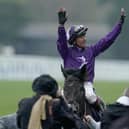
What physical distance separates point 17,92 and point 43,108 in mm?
21122

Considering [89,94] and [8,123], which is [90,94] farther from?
[8,123]

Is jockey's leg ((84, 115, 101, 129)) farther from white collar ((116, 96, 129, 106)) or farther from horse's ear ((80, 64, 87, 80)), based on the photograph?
white collar ((116, 96, 129, 106))

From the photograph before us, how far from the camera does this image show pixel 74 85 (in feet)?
30.6

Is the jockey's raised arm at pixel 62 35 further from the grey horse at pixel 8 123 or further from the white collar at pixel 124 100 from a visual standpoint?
the white collar at pixel 124 100

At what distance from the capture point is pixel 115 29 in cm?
1022

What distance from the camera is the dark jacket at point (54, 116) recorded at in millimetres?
7777

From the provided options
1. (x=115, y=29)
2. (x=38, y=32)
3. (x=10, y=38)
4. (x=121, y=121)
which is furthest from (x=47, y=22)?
(x=121, y=121)

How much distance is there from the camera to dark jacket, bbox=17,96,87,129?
7.78m

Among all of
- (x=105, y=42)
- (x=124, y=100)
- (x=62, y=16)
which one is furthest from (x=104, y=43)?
(x=124, y=100)

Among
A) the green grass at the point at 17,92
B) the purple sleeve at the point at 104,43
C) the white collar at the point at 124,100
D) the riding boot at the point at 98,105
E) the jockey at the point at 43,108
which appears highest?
the purple sleeve at the point at 104,43

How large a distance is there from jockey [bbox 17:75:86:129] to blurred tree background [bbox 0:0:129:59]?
3614cm

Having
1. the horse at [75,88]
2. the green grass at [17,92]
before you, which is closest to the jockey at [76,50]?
the horse at [75,88]

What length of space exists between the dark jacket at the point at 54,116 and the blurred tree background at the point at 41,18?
118 ft

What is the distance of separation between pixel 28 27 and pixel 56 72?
15.1 m
